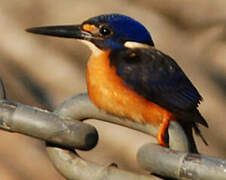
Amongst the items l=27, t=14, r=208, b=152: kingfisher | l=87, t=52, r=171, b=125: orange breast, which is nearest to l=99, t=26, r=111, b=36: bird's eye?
l=27, t=14, r=208, b=152: kingfisher

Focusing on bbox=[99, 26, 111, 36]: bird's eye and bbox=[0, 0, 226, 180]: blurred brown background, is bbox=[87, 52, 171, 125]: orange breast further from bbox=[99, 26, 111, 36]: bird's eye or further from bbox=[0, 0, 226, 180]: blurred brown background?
bbox=[0, 0, 226, 180]: blurred brown background

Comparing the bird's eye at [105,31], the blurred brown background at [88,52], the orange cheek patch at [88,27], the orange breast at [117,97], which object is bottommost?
the blurred brown background at [88,52]

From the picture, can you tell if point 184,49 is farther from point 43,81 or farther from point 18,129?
point 18,129

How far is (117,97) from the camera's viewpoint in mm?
2641

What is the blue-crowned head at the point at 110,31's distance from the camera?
2.76 m

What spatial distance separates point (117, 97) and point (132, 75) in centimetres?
9

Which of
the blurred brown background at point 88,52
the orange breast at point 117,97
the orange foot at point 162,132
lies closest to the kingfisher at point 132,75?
the orange breast at point 117,97

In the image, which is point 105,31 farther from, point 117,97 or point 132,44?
point 117,97

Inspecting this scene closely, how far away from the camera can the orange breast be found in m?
2.51

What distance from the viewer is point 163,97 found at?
8.73 feet

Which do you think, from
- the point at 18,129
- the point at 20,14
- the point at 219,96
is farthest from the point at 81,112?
the point at 20,14

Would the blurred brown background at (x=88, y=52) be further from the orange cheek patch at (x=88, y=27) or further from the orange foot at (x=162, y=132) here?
the orange foot at (x=162, y=132)

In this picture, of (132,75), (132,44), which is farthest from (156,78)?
(132,44)

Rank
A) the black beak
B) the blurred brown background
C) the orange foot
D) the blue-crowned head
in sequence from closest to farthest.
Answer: the orange foot, the black beak, the blue-crowned head, the blurred brown background
